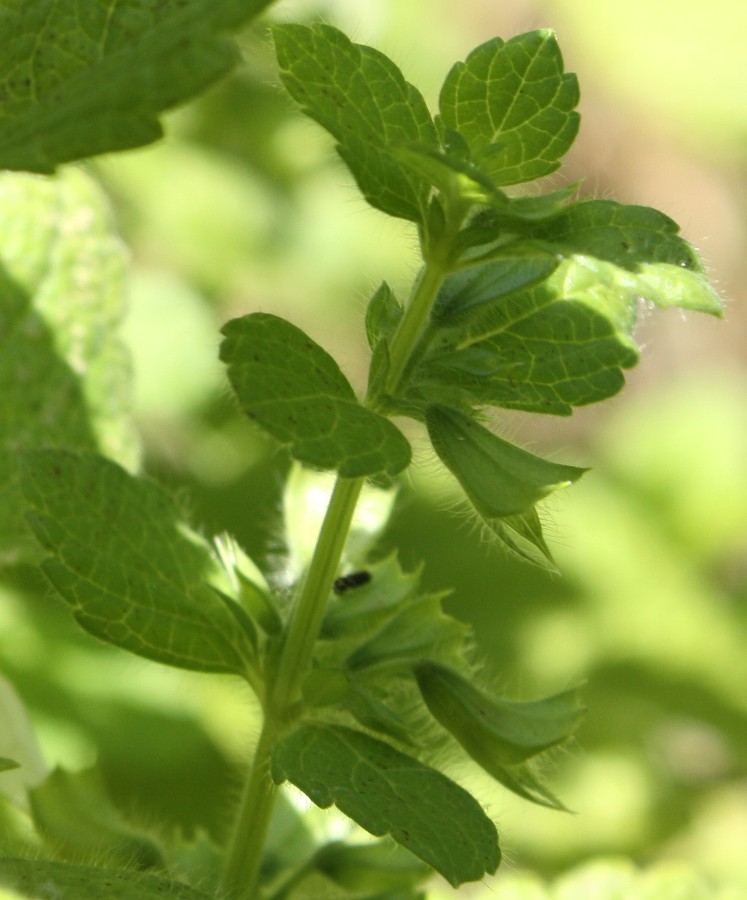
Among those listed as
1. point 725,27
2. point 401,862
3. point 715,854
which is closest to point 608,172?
point 725,27

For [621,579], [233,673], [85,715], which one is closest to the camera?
[233,673]

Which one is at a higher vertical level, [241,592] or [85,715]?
[241,592]

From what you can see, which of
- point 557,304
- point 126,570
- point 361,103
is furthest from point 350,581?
point 361,103

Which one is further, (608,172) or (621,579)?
(608,172)

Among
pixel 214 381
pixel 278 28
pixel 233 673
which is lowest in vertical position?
pixel 233 673

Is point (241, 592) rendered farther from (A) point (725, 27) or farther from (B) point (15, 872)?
(A) point (725, 27)

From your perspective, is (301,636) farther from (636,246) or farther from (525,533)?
(636,246)

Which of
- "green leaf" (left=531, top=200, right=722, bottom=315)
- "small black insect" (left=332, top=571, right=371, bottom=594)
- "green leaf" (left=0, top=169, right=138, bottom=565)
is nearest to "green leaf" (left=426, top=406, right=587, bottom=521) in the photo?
"green leaf" (left=531, top=200, right=722, bottom=315)

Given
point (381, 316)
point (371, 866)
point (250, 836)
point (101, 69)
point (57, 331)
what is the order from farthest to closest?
point (57, 331) < point (371, 866) < point (250, 836) < point (381, 316) < point (101, 69)

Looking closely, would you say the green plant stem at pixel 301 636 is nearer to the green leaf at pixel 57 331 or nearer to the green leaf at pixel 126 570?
the green leaf at pixel 126 570
